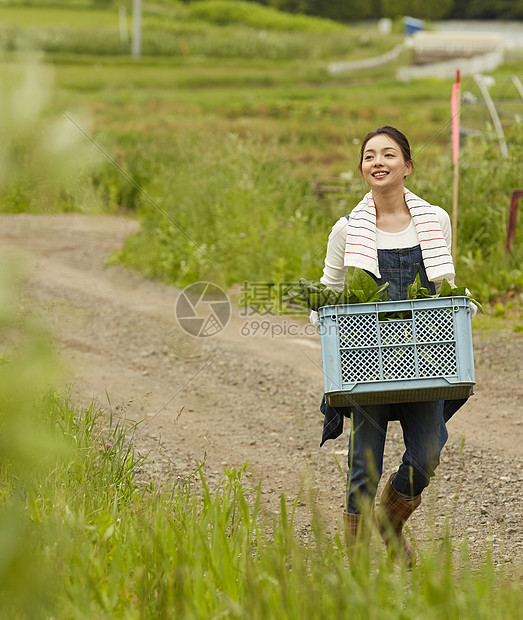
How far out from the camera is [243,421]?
4.67 m

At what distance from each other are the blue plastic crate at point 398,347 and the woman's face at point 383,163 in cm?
50

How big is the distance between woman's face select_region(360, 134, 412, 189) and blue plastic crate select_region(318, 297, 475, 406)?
0.50 m

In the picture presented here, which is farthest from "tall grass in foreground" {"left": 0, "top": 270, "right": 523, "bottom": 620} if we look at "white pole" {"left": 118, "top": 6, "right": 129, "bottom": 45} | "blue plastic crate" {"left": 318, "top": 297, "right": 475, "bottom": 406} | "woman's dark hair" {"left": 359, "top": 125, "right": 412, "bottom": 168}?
"white pole" {"left": 118, "top": 6, "right": 129, "bottom": 45}

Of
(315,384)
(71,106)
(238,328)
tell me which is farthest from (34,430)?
(238,328)

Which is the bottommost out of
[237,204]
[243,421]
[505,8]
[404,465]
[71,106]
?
[243,421]

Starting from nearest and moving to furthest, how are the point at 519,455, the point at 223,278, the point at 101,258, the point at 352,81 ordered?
1. the point at 519,455
2. the point at 223,278
3. the point at 101,258
4. the point at 352,81

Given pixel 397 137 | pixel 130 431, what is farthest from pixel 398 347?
pixel 130 431

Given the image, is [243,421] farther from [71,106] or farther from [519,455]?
[71,106]

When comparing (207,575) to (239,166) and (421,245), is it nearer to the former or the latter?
(421,245)

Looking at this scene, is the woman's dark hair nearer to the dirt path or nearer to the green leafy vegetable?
the green leafy vegetable

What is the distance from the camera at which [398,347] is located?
232 cm

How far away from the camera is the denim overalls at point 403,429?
2553mm

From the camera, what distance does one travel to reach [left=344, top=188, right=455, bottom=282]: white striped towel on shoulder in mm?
2527

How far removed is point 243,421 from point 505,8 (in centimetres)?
6569
